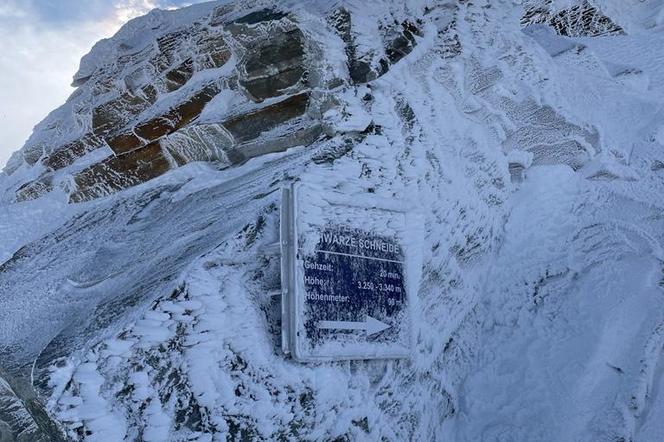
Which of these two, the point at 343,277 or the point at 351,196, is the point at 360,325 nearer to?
the point at 343,277

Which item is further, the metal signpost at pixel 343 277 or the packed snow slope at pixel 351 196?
the metal signpost at pixel 343 277

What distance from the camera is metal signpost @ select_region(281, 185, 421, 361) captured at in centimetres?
246

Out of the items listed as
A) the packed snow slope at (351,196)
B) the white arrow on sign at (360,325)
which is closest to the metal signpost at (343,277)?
the white arrow on sign at (360,325)

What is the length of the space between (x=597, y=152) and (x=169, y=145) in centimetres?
297

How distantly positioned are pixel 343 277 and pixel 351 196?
0.45 m

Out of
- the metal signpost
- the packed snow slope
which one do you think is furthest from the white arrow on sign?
the packed snow slope

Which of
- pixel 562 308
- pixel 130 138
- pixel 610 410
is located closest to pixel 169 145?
pixel 130 138

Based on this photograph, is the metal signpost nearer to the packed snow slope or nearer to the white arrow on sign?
the white arrow on sign

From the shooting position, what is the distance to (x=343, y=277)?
104 inches

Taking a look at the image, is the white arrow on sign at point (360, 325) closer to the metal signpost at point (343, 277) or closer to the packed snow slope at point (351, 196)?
the metal signpost at point (343, 277)

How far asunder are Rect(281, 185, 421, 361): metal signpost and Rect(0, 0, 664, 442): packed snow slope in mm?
119

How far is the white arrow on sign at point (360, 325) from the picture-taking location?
98.7 inches

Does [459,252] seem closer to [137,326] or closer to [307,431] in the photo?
[307,431]

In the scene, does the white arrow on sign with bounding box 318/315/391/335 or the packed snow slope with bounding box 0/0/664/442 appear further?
the white arrow on sign with bounding box 318/315/391/335
